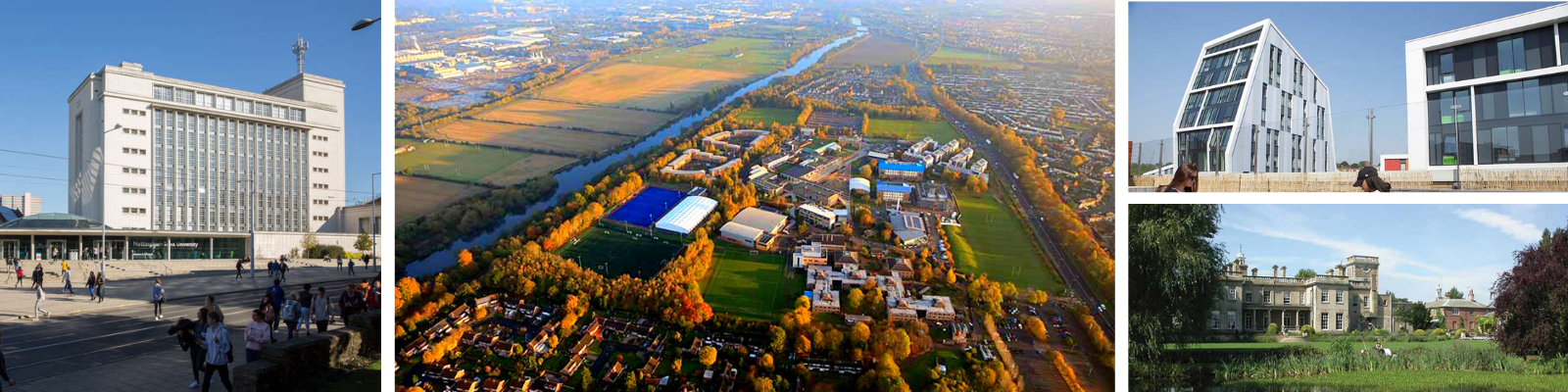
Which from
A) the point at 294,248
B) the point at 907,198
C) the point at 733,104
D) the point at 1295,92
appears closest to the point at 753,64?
the point at 733,104

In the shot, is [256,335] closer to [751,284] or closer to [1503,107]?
[751,284]

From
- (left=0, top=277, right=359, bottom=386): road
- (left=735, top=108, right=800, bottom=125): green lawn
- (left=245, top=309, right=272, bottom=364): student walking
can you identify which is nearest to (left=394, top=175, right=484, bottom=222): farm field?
(left=245, top=309, right=272, bottom=364): student walking

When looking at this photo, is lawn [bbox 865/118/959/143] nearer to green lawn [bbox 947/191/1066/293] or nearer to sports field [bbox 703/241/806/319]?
green lawn [bbox 947/191/1066/293]

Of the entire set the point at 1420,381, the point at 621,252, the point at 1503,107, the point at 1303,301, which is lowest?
the point at 1420,381

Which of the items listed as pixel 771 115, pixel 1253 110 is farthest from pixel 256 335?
pixel 1253 110

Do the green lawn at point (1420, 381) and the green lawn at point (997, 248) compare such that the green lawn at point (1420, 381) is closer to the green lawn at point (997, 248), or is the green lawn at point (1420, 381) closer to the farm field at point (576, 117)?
the green lawn at point (997, 248)

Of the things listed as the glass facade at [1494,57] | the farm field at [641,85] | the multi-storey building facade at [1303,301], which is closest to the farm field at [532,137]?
→ the farm field at [641,85]

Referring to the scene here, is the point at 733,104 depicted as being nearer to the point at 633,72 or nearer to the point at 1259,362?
the point at 633,72
